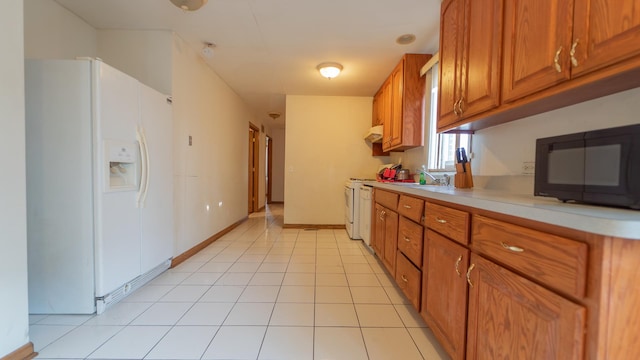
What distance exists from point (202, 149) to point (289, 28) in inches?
73.4

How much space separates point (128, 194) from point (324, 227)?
3.24 meters

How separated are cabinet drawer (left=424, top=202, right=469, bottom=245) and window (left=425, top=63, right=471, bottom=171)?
1.22 meters

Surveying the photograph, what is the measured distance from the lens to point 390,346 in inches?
58.7

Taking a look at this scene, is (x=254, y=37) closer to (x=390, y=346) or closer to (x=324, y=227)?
(x=390, y=346)

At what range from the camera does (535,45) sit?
3.79 feet

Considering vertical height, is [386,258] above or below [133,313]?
above

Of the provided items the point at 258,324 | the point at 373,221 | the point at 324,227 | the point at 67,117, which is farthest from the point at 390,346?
the point at 324,227

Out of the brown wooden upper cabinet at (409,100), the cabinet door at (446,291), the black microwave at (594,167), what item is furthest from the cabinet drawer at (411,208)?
the brown wooden upper cabinet at (409,100)

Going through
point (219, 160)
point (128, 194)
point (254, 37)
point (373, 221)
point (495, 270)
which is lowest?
point (373, 221)

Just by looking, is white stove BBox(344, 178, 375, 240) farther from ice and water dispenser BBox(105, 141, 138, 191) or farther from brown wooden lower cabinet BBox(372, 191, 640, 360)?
ice and water dispenser BBox(105, 141, 138, 191)

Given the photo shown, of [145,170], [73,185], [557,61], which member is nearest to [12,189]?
[73,185]

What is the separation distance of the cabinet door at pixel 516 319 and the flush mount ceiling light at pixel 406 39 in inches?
92.5

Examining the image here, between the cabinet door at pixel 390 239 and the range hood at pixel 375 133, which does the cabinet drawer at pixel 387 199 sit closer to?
the cabinet door at pixel 390 239

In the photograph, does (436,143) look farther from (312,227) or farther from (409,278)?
(312,227)
